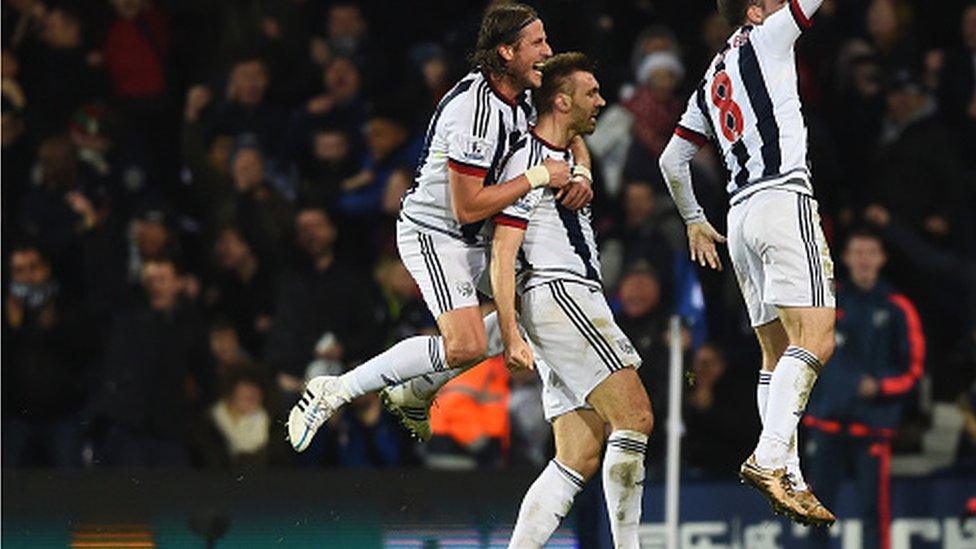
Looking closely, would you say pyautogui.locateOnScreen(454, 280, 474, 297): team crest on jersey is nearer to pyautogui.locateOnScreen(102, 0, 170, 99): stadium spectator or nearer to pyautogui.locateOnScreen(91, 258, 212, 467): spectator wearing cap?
pyautogui.locateOnScreen(91, 258, 212, 467): spectator wearing cap

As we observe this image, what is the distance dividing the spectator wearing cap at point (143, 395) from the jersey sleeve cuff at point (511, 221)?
3.93m

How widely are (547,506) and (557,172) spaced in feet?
4.33

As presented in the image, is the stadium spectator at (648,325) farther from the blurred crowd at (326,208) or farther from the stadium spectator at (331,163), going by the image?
the stadium spectator at (331,163)

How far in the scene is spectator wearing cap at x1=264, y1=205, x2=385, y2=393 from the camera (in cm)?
1398

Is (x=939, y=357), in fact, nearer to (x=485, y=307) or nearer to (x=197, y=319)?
(x=485, y=307)

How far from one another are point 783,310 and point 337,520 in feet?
9.53

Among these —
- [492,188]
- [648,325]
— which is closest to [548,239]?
[492,188]

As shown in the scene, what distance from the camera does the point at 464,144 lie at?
33.0ft

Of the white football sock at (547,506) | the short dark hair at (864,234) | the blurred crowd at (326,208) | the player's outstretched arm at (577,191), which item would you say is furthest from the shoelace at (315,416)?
the short dark hair at (864,234)

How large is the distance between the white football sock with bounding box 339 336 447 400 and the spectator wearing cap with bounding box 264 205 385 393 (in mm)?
3133

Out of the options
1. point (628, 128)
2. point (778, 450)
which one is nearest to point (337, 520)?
point (778, 450)

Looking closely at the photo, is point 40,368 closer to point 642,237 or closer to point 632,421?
point 642,237

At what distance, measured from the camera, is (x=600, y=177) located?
15.0 metres

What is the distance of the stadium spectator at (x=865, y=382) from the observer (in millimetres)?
13180
